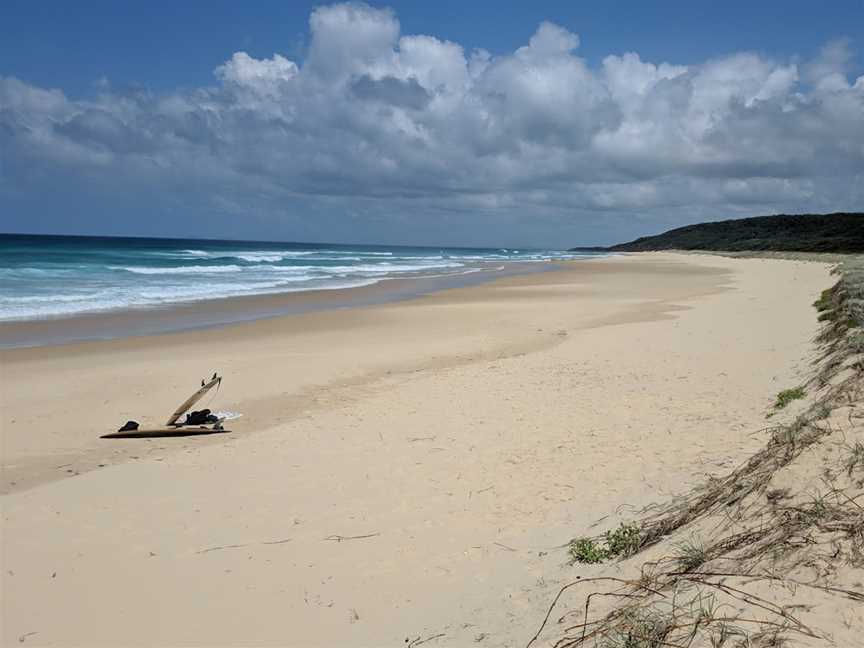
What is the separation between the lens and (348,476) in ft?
19.9

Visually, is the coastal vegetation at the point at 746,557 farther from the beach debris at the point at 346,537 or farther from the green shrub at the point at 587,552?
the beach debris at the point at 346,537

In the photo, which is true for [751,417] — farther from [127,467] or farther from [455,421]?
[127,467]

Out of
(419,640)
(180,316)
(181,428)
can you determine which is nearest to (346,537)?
(419,640)

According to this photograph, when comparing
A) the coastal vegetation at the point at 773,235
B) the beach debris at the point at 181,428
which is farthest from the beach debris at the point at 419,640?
the coastal vegetation at the point at 773,235

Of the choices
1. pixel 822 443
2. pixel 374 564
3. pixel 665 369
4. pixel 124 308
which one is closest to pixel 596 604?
pixel 374 564

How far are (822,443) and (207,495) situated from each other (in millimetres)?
5053

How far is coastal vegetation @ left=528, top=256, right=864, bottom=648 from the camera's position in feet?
8.55

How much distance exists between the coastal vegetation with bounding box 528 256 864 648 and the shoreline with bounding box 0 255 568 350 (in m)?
13.3

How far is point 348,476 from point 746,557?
3829mm

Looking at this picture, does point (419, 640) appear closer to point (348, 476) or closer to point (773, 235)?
point (348, 476)

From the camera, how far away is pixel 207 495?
5742 millimetres

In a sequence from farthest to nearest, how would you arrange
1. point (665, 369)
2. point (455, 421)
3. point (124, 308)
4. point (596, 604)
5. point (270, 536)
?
point (124, 308), point (665, 369), point (455, 421), point (270, 536), point (596, 604)

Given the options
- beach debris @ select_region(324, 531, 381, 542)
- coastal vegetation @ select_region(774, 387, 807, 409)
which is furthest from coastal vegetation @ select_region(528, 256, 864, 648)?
coastal vegetation @ select_region(774, 387, 807, 409)

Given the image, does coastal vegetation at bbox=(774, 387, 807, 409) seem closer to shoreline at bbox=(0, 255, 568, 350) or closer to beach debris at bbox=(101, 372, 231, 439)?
beach debris at bbox=(101, 372, 231, 439)
